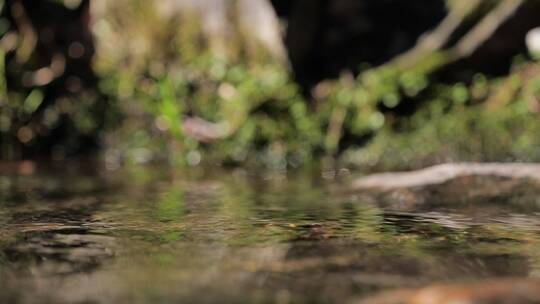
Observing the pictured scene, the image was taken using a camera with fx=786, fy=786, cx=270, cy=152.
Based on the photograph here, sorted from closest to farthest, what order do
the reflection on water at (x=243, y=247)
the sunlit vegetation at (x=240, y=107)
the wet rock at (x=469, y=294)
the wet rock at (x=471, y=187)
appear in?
the wet rock at (x=469, y=294) < the reflection on water at (x=243, y=247) < the wet rock at (x=471, y=187) < the sunlit vegetation at (x=240, y=107)

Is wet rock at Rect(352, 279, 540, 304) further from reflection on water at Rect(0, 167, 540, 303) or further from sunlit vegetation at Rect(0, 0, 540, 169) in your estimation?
sunlit vegetation at Rect(0, 0, 540, 169)

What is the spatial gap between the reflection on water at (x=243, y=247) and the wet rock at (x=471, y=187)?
0.10 m

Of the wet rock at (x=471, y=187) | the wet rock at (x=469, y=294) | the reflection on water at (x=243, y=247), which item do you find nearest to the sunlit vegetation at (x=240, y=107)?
the wet rock at (x=471, y=187)

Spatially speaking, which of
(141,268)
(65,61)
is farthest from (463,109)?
(141,268)

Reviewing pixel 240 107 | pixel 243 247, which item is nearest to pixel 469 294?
pixel 243 247

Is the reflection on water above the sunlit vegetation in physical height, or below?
below

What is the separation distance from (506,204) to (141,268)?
1.73 meters

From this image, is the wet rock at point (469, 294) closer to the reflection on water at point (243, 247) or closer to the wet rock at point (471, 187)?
the reflection on water at point (243, 247)

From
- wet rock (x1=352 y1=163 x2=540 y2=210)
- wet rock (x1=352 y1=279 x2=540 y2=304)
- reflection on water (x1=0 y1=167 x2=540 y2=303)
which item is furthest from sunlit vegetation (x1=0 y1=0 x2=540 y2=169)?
wet rock (x1=352 y1=279 x2=540 y2=304)

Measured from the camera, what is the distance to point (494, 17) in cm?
576

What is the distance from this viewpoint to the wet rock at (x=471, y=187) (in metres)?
2.99

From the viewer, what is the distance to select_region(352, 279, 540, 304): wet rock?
1.25 meters

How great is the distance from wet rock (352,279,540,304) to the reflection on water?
0.06 meters

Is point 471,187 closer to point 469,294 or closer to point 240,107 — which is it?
point 469,294
